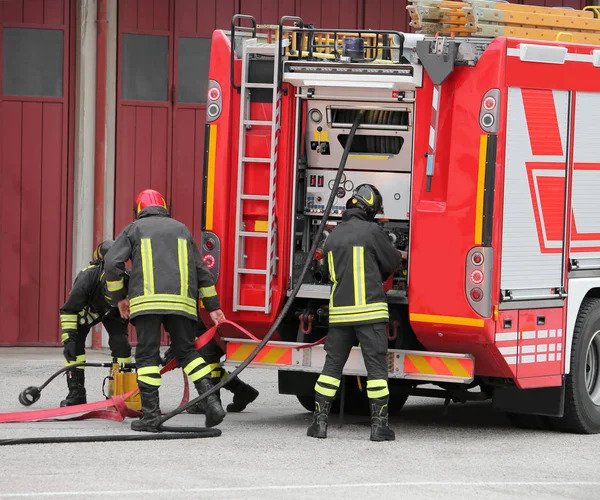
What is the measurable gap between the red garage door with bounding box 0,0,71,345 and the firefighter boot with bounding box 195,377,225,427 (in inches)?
217

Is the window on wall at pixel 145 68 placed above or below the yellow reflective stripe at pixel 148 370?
above

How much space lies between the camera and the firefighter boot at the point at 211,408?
9.56m

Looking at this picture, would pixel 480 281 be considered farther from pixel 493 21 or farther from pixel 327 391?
pixel 493 21

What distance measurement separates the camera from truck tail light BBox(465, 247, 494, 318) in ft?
30.0

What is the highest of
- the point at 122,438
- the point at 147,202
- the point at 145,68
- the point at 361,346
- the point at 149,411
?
the point at 145,68

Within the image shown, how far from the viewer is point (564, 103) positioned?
9.64 meters

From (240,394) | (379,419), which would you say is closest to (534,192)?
(379,419)

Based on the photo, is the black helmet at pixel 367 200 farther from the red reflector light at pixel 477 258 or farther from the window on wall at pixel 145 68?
the window on wall at pixel 145 68

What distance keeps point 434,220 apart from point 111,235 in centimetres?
633

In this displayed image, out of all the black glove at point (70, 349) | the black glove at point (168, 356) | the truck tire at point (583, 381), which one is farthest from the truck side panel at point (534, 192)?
the black glove at point (70, 349)

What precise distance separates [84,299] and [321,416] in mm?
2336

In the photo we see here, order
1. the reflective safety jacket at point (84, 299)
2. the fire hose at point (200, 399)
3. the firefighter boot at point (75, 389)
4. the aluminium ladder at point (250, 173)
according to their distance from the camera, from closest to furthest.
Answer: the fire hose at point (200, 399) → the aluminium ladder at point (250, 173) → the reflective safety jacket at point (84, 299) → the firefighter boot at point (75, 389)

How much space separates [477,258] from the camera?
916cm

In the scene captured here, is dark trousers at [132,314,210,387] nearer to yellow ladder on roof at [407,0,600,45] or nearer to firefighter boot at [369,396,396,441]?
firefighter boot at [369,396,396,441]
